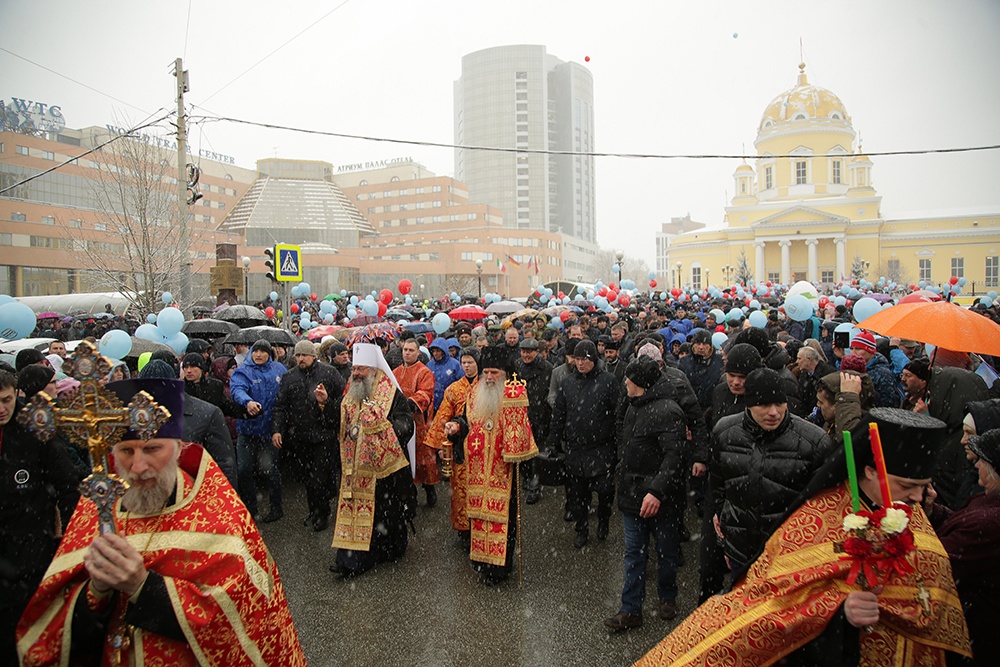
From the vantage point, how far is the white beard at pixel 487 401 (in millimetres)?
5625

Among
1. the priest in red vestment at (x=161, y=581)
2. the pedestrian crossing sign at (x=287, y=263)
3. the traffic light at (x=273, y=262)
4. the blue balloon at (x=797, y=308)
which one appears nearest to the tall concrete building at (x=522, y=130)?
the traffic light at (x=273, y=262)

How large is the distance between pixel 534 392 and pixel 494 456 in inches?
91.3

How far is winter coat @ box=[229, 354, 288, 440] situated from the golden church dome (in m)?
70.5

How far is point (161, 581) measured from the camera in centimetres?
218

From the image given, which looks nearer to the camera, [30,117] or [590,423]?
[590,423]

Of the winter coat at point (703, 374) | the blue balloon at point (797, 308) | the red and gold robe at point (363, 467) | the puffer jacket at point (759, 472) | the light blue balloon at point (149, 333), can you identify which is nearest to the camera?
the puffer jacket at point (759, 472)

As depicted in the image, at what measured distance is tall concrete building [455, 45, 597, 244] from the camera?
372 ft

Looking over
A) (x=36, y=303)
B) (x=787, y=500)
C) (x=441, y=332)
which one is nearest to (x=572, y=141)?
(x=36, y=303)

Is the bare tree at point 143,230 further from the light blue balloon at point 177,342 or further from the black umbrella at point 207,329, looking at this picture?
the light blue balloon at point 177,342

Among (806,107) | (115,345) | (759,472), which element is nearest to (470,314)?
(115,345)

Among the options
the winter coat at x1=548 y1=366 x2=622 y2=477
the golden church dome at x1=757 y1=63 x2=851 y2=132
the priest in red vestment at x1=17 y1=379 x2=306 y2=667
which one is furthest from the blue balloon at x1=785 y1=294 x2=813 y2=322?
the golden church dome at x1=757 y1=63 x2=851 y2=132

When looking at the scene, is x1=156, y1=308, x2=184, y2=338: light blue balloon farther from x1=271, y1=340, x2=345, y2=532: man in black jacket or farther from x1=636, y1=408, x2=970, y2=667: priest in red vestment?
x1=636, y1=408, x2=970, y2=667: priest in red vestment

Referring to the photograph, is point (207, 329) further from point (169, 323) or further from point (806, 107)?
point (806, 107)

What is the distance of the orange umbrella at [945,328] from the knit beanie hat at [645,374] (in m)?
1.81
